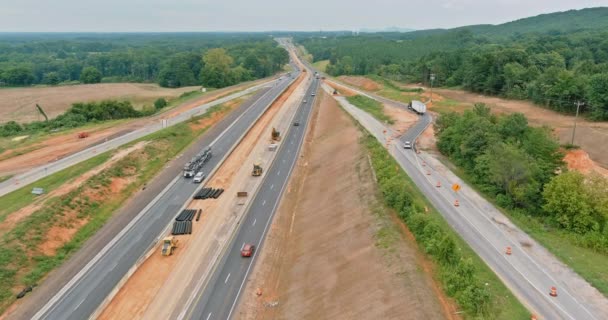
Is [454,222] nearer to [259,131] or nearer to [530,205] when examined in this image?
[530,205]

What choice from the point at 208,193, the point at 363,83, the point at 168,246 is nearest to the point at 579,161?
the point at 208,193

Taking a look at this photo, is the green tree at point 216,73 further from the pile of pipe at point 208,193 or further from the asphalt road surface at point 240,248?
the pile of pipe at point 208,193

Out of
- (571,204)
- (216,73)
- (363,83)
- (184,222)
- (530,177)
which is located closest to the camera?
(571,204)

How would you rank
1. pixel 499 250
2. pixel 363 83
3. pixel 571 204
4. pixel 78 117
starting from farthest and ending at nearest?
pixel 363 83 → pixel 78 117 → pixel 571 204 → pixel 499 250

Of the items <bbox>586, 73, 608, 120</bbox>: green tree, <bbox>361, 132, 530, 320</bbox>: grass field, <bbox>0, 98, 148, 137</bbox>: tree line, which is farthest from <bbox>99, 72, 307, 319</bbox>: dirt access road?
<bbox>586, 73, 608, 120</bbox>: green tree

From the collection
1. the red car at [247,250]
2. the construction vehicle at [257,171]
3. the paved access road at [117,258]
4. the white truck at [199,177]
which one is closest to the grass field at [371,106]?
the construction vehicle at [257,171]

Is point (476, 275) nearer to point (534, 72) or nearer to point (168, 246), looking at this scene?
point (168, 246)

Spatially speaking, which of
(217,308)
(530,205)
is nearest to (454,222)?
(530,205)
